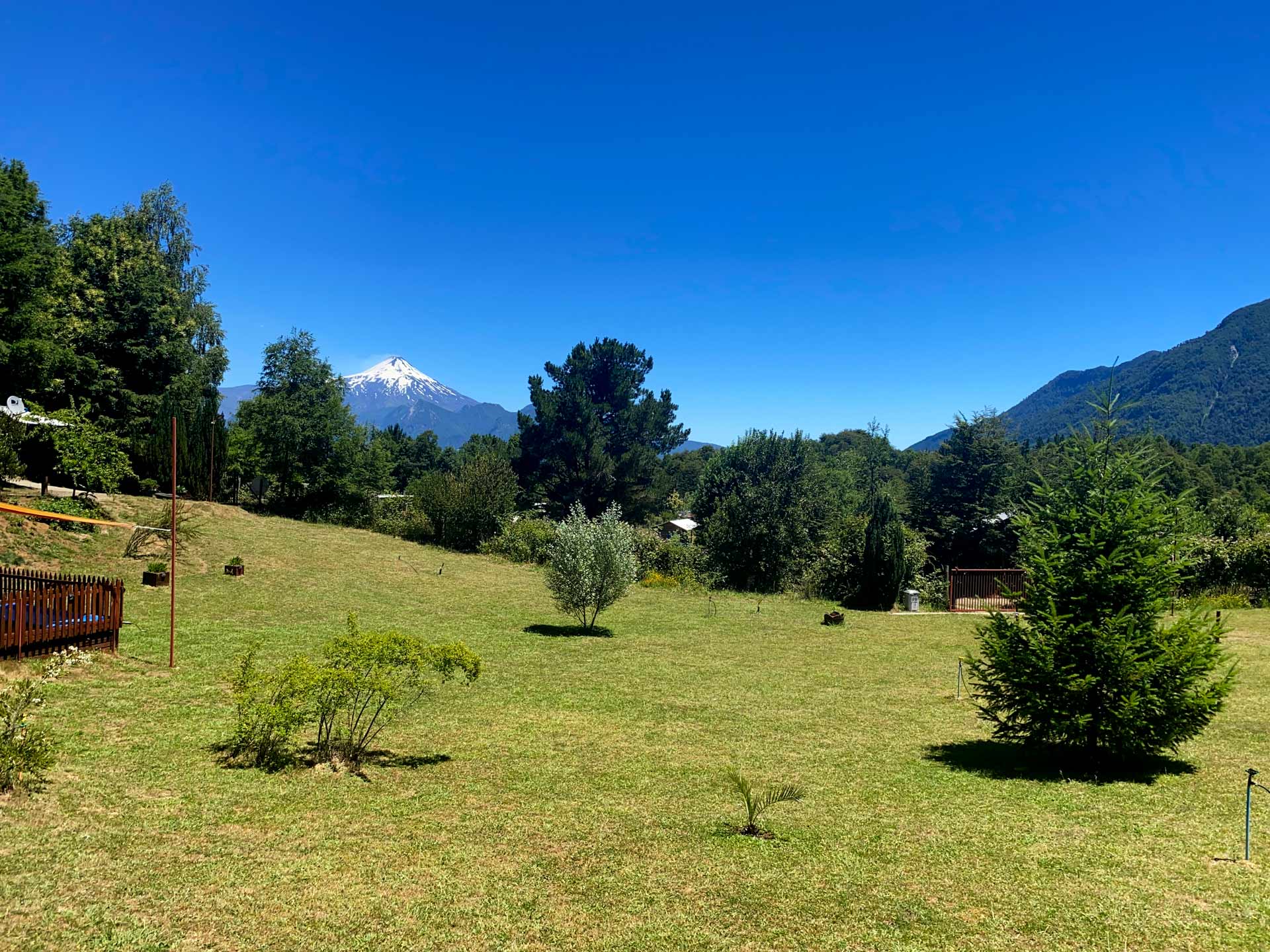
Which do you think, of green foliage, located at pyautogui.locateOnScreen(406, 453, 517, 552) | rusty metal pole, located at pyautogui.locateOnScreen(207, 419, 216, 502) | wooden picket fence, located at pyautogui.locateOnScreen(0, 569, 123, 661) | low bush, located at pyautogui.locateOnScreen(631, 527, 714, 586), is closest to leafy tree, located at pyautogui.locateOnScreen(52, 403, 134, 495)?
wooden picket fence, located at pyautogui.locateOnScreen(0, 569, 123, 661)

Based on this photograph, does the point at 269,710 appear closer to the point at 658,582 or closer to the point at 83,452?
the point at 83,452

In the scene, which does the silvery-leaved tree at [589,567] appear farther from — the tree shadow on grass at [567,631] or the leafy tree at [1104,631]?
the leafy tree at [1104,631]

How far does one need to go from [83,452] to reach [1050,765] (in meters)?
27.8

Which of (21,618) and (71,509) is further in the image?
(71,509)

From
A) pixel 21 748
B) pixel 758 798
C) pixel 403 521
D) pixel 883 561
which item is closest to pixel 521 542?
pixel 403 521

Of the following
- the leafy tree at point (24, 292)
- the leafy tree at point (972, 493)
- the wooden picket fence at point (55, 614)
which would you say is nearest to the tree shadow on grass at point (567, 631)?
the wooden picket fence at point (55, 614)

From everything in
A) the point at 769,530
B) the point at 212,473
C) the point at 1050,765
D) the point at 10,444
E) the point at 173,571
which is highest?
the point at 212,473

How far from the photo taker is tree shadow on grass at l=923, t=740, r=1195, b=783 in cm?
905

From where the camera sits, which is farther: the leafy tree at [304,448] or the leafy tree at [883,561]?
the leafy tree at [304,448]

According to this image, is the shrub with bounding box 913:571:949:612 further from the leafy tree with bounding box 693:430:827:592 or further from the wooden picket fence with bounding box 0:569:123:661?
the wooden picket fence with bounding box 0:569:123:661

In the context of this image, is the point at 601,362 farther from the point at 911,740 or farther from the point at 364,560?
the point at 911,740

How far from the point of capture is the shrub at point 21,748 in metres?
6.69

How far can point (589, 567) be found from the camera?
66.4 ft

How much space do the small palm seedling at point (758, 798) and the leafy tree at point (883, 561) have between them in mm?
19982
